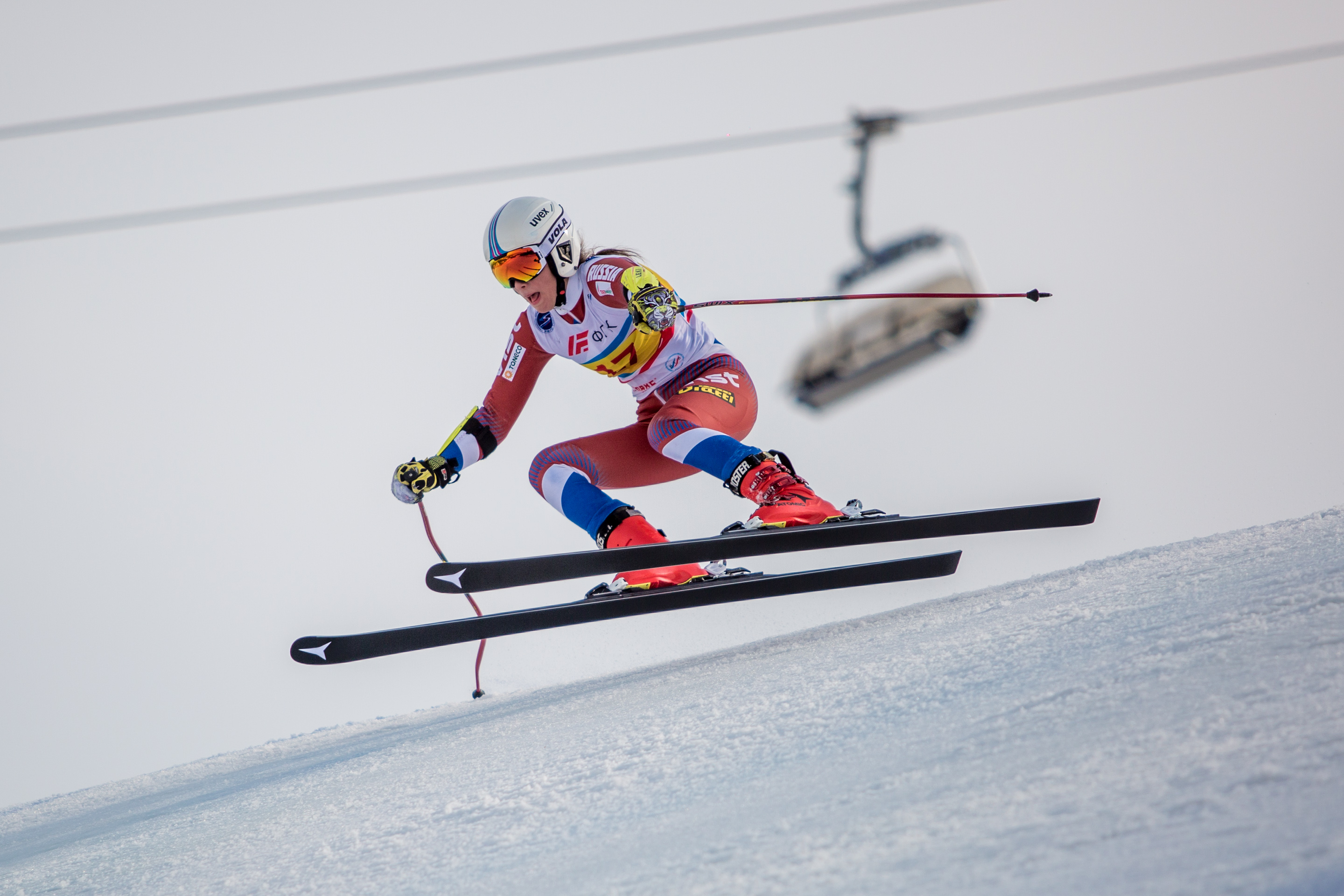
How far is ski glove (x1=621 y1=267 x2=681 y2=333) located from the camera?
2.15 metres

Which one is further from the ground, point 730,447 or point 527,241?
point 527,241

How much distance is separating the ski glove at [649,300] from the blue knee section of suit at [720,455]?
1.05 feet

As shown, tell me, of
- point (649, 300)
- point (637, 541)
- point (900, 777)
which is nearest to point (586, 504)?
point (637, 541)

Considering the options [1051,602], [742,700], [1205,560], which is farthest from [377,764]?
[1205,560]

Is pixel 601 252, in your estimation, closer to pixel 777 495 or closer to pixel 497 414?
pixel 497 414

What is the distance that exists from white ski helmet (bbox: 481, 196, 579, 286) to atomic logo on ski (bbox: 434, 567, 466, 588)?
85 centimetres

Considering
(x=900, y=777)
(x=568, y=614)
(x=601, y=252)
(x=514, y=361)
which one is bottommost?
(x=900, y=777)

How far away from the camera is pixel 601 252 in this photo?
2391 millimetres

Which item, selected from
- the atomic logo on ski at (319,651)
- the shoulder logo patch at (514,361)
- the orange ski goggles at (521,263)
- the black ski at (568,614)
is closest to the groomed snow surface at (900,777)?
the black ski at (568,614)

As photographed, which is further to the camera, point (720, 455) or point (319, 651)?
point (720, 455)

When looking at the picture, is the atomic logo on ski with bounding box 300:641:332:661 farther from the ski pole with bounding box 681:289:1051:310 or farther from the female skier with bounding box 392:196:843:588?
the ski pole with bounding box 681:289:1051:310

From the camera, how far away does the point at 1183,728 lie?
93 centimetres

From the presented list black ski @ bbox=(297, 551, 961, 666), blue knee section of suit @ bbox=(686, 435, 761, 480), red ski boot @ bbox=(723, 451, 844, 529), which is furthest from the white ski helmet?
black ski @ bbox=(297, 551, 961, 666)

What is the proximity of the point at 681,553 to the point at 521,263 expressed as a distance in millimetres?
921
